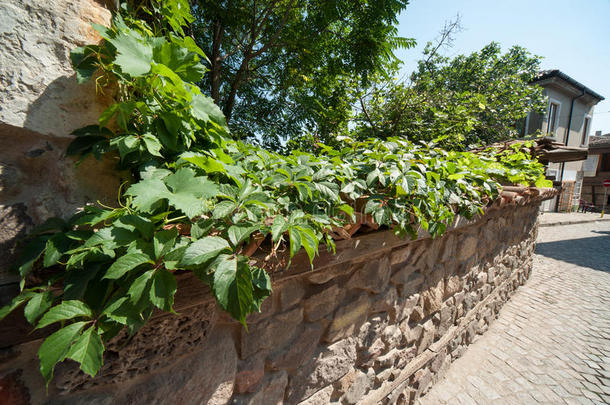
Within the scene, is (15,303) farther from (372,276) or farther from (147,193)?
(372,276)

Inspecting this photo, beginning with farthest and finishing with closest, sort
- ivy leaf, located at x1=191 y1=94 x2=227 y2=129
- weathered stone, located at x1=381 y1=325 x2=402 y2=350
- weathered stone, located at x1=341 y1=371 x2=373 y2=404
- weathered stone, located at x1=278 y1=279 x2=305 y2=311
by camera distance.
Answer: weathered stone, located at x1=381 y1=325 x2=402 y2=350
weathered stone, located at x1=341 y1=371 x2=373 y2=404
weathered stone, located at x1=278 y1=279 x2=305 y2=311
ivy leaf, located at x1=191 y1=94 x2=227 y2=129

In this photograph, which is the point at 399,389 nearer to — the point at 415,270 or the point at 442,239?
the point at 415,270

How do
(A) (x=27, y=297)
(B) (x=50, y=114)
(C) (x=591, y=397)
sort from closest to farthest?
(A) (x=27, y=297)
(B) (x=50, y=114)
(C) (x=591, y=397)

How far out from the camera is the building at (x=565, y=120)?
478 inches

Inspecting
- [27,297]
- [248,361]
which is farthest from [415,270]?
[27,297]

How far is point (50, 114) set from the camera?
27.4 inches

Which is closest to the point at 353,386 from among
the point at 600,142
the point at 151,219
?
the point at 151,219

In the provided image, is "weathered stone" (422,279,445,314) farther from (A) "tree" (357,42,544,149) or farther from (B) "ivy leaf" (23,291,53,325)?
(B) "ivy leaf" (23,291,53,325)

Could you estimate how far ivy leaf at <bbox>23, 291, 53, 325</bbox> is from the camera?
552 millimetres

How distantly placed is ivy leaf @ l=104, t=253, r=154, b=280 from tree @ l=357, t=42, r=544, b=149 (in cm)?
209

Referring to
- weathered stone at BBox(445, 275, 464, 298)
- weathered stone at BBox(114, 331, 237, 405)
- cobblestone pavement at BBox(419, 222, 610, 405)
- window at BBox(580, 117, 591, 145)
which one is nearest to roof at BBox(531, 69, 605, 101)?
window at BBox(580, 117, 591, 145)

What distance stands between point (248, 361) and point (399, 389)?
1.48 metres

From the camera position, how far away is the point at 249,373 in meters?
1.01

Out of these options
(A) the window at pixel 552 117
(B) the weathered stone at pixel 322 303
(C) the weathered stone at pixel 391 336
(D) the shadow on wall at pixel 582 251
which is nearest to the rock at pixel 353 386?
(C) the weathered stone at pixel 391 336
